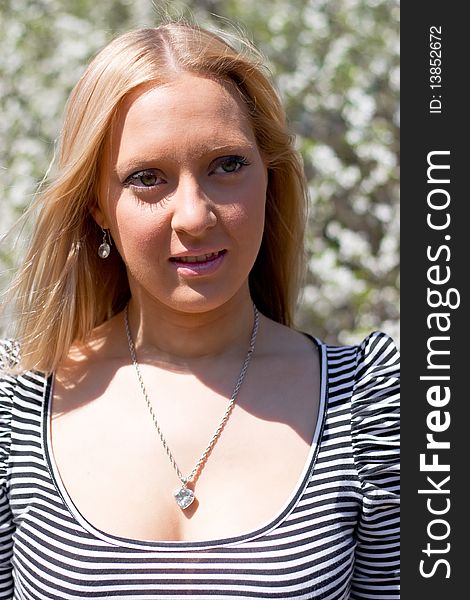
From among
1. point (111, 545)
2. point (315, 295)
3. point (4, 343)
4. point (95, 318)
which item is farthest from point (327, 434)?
point (315, 295)

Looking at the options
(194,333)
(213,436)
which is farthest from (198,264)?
(213,436)

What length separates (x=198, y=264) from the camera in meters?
1.86

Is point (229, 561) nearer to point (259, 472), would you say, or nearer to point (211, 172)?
point (259, 472)

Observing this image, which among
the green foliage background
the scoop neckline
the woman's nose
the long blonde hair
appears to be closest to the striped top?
the scoop neckline

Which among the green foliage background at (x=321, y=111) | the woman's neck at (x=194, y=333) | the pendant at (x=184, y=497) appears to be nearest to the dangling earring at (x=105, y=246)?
the woman's neck at (x=194, y=333)

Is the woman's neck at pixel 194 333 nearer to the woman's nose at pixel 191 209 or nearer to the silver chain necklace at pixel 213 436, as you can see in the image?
the silver chain necklace at pixel 213 436

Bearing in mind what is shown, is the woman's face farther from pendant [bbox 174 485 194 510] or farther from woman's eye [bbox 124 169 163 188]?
pendant [bbox 174 485 194 510]

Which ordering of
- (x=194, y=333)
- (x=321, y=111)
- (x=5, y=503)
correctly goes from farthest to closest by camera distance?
(x=321, y=111), (x=194, y=333), (x=5, y=503)

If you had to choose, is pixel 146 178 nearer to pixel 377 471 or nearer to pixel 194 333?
pixel 194 333

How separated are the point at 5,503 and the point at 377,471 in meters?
0.69

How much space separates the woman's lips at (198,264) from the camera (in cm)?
186

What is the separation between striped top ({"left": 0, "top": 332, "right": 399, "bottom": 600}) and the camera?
1.78 meters

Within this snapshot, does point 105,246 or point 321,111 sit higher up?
point 321,111

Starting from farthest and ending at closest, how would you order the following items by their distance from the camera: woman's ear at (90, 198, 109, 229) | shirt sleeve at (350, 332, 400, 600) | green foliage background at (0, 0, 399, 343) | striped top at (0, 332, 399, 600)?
green foliage background at (0, 0, 399, 343) → woman's ear at (90, 198, 109, 229) → shirt sleeve at (350, 332, 400, 600) → striped top at (0, 332, 399, 600)
